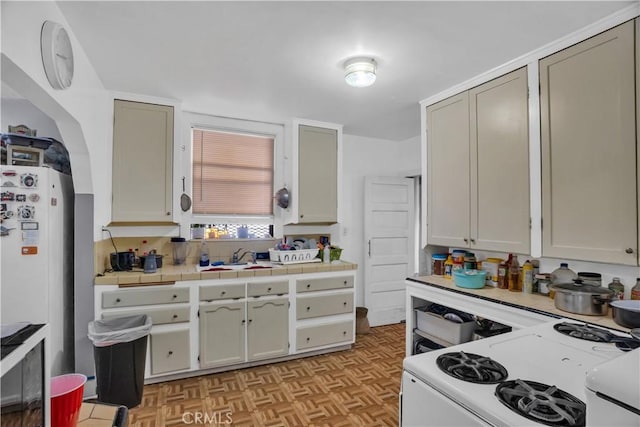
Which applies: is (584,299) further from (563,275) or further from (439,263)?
(439,263)

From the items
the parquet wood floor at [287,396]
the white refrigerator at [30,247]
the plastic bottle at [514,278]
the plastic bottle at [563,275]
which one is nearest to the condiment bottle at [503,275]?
the plastic bottle at [514,278]

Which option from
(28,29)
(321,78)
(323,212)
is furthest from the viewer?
(323,212)

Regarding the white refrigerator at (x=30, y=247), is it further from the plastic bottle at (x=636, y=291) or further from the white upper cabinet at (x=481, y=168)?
the plastic bottle at (x=636, y=291)

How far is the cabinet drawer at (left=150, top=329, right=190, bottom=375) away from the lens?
8.86 ft

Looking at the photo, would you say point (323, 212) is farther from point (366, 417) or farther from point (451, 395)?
point (451, 395)

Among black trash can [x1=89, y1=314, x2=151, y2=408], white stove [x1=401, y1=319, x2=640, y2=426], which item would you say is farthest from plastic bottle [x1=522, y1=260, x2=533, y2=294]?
black trash can [x1=89, y1=314, x2=151, y2=408]

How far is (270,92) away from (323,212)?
1434 mm

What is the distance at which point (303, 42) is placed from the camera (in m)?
2.06

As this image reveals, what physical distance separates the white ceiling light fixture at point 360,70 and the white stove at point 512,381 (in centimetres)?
181

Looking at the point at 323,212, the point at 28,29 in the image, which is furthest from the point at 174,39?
the point at 323,212

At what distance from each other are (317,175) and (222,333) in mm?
1890

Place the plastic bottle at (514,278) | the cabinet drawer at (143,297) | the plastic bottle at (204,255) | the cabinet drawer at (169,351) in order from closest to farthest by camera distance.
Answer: the plastic bottle at (514,278), the cabinet drawer at (143,297), the cabinet drawer at (169,351), the plastic bottle at (204,255)

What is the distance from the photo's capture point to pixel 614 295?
1.82 meters
